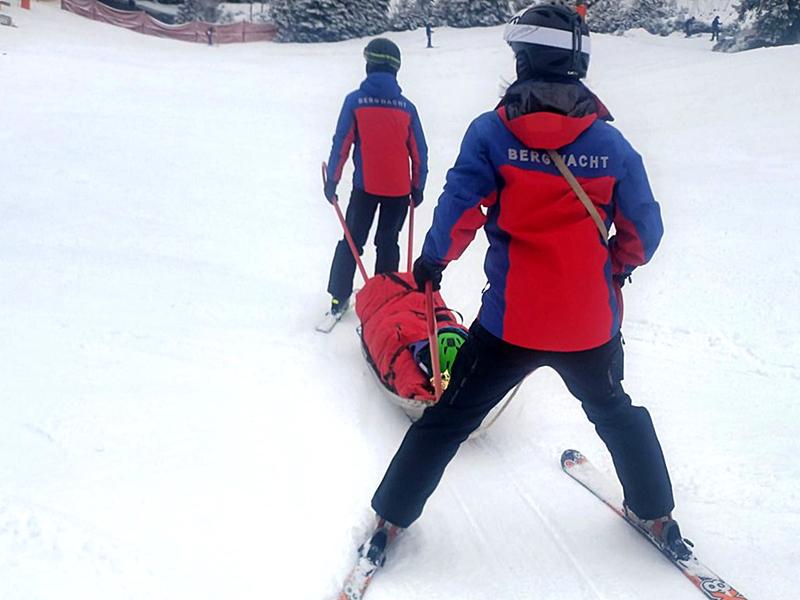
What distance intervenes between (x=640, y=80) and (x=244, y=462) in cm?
1531

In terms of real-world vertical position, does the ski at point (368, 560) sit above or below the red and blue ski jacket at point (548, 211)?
below

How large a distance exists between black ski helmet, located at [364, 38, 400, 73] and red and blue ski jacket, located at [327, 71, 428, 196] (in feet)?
0.14

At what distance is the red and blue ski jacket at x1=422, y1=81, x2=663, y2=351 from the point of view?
2.12m

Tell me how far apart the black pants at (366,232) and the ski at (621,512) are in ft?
6.96

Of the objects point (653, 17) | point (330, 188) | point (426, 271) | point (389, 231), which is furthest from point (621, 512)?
point (653, 17)

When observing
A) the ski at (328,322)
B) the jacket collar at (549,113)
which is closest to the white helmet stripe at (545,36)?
the jacket collar at (549,113)

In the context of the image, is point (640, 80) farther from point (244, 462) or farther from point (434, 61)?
point (244, 462)

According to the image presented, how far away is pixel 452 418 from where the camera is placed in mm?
2445

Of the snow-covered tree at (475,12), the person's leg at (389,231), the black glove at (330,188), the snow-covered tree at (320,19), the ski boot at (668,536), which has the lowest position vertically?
the ski boot at (668,536)

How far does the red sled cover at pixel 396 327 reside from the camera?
3478mm

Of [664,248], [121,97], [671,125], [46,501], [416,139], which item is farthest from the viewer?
[121,97]

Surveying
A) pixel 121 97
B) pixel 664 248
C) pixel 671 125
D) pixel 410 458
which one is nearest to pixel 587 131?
pixel 410 458

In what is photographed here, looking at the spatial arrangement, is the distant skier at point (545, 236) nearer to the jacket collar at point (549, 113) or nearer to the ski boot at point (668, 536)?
the jacket collar at point (549, 113)

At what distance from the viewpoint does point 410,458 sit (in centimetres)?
250
